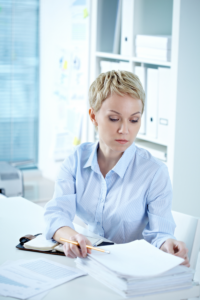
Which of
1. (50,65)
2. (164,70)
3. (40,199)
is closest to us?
(164,70)

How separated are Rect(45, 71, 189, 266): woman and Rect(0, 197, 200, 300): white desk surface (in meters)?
0.12

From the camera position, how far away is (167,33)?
107 inches

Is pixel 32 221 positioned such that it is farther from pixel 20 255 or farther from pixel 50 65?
pixel 50 65

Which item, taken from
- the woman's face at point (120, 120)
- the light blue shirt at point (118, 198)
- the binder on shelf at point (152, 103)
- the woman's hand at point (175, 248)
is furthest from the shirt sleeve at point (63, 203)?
the binder on shelf at point (152, 103)

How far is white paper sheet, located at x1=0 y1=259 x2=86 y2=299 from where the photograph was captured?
41.6 inches

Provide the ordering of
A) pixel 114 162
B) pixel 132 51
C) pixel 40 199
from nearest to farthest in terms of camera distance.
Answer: pixel 114 162, pixel 132 51, pixel 40 199

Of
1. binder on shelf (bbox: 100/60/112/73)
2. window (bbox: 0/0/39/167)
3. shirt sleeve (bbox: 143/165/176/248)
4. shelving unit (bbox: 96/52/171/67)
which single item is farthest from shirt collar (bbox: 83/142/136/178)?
window (bbox: 0/0/39/167)

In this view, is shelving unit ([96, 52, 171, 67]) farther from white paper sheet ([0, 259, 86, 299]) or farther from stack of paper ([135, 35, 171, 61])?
white paper sheet ([0, 259, 86, 299])

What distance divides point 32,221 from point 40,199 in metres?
2.01

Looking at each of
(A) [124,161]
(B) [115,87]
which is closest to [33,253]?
(A) [124,161]

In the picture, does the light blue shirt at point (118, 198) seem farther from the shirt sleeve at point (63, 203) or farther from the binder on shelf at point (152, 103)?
the binder on shelf at point (152, 103)

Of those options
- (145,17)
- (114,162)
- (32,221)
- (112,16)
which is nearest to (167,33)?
(145,17)

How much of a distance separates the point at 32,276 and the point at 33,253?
0.16 meters

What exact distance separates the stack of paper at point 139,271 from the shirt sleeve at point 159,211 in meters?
0.21
